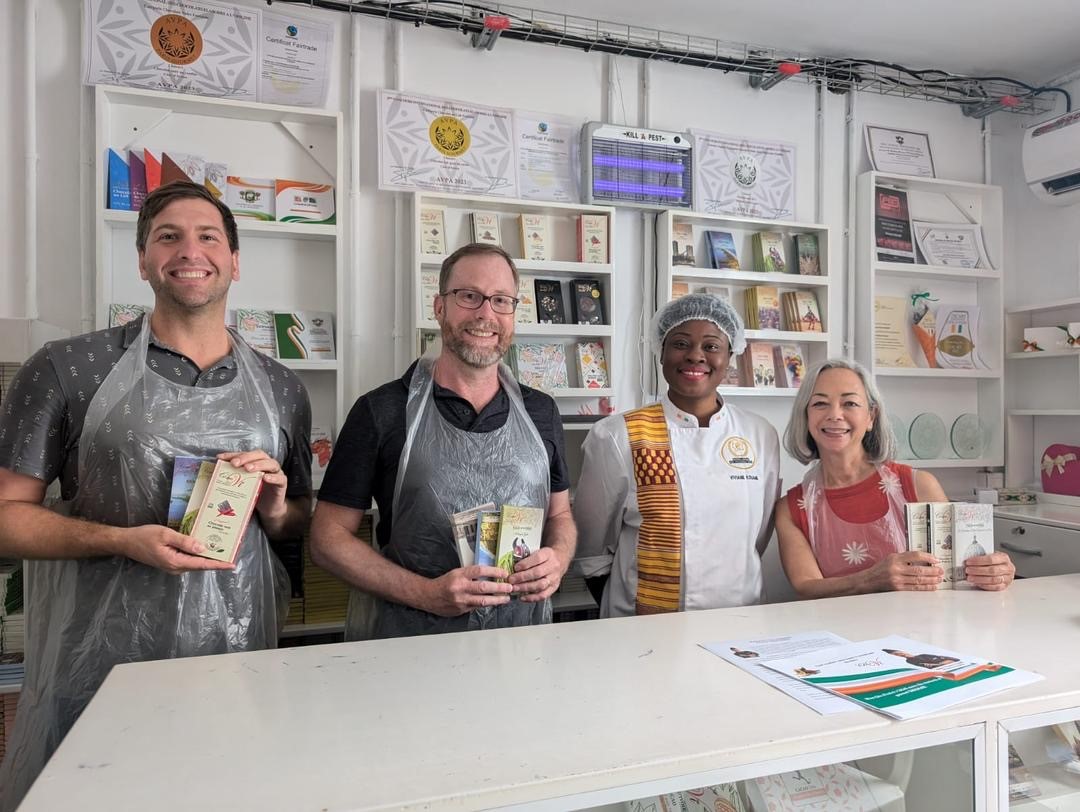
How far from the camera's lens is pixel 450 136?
121 inches

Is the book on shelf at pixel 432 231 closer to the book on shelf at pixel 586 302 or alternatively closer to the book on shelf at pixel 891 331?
the book on shelf at pixel 586 302

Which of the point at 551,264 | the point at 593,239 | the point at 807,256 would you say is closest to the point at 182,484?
the point at 551,264

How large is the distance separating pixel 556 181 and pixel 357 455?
194cm

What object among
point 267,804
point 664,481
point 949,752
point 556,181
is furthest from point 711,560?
point 556,181

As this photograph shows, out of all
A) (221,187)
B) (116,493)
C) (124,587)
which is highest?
(221,187)

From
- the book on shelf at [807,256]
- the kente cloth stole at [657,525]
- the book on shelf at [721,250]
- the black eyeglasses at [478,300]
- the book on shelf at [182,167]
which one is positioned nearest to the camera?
the black eyeglasses at [478,300]

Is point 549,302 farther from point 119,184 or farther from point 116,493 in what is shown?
point 116,493

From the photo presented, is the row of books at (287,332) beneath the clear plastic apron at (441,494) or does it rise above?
above

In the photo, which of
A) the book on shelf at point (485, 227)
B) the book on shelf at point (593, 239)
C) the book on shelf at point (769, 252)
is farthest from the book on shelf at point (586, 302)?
the book on shelf at point (769, 252)

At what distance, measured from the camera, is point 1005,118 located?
4039 mm

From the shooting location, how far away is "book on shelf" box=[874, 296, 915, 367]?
145 inches

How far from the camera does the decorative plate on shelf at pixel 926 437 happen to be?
3.65 metres

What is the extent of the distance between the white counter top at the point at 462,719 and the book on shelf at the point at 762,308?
2.16 metres

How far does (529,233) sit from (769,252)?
124 centimetres
